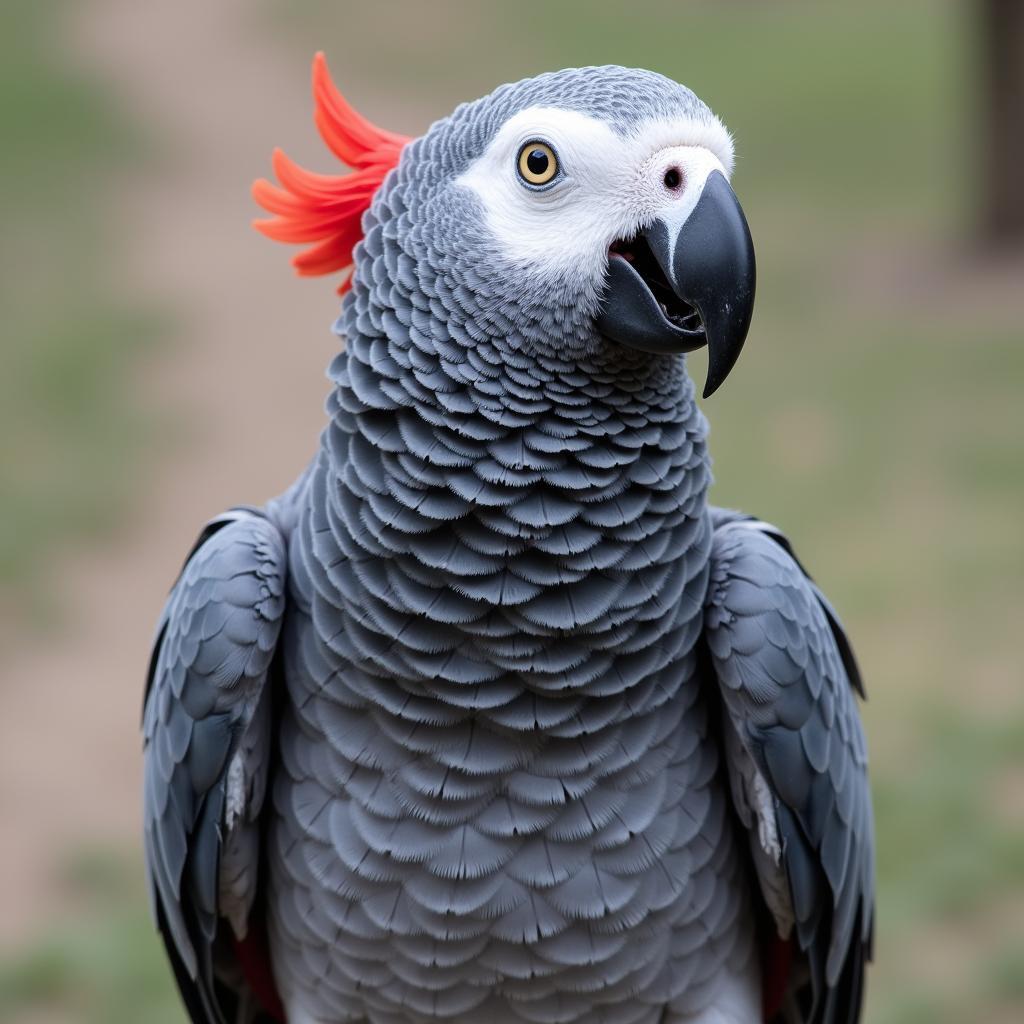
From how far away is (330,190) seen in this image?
83.7 inches

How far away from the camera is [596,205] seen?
180cm

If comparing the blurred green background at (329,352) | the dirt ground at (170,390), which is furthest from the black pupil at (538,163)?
the dirt ground at (170,390)

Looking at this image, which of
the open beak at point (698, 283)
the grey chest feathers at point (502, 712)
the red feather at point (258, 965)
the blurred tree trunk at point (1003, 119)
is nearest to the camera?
the open beak at point (698, 283)

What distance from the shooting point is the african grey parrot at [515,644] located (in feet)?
5.99

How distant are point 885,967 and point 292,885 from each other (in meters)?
2.41

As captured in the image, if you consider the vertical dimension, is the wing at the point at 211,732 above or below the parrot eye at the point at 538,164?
below

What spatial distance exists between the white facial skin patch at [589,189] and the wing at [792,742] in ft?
1.96

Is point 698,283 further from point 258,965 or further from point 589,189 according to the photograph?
point 258,965

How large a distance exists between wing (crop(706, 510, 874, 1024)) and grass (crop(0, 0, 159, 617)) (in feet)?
14.5

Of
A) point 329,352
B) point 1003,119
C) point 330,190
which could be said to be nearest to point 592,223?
point 330,190

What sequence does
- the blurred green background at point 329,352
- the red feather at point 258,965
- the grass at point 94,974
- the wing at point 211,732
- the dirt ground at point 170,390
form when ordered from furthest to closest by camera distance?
the dirt ground at point 170,390
the blurred green background at point 329,352
the grass at point 94,974
the red feather at point 258,965
the wing at point 211,732

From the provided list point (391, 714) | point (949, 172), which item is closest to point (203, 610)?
point (391, 714)

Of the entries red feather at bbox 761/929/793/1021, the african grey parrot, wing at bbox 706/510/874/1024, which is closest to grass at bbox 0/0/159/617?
the african grey parrot

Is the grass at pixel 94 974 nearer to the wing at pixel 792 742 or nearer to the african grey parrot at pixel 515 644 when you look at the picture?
the african grey parrot at pixel 515 644
